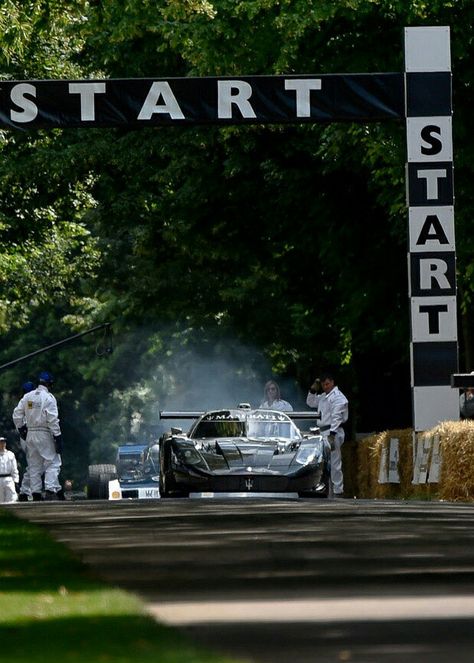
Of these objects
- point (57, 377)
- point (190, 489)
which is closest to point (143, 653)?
point (190, 489)

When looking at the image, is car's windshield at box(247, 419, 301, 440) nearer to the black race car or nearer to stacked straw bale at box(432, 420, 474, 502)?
the black race car

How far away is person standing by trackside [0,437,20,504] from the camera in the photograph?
109 feet

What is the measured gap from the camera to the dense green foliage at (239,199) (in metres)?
28.3

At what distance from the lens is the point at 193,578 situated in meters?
9.43

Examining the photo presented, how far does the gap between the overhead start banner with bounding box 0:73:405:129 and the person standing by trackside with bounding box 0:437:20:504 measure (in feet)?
31.5

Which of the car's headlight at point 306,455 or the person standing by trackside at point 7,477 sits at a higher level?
the car's headlight at point 306,455

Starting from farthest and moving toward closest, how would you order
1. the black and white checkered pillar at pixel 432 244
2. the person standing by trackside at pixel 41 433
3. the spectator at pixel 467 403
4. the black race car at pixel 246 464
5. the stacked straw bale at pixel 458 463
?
the person standing by trackside at pixel 41 433 → the spectator at pixel 467 403 → the black and white checkered pillar at pixel 432 244 → the black race car at pixel 246 464 → the stacked straw bale at pixel 458 463

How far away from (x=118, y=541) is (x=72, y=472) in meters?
71.2

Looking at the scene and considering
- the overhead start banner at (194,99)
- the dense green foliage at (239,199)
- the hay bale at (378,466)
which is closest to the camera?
the overhead start banner at (194,99)

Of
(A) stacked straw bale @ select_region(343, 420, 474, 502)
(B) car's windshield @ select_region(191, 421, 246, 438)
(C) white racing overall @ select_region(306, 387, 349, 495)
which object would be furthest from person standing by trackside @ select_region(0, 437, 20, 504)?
(B) car's windshield @ select_region(191, 421, 246, 438)

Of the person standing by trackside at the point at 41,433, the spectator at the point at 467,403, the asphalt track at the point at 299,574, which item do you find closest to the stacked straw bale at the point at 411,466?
the spectator at the point at 467,403

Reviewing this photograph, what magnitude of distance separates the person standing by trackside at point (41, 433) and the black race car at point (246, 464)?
5428mm

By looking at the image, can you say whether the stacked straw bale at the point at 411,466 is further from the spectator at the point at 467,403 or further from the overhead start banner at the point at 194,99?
the overhead start banner at the point at 194,99

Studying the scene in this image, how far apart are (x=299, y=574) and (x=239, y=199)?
2764 cm
